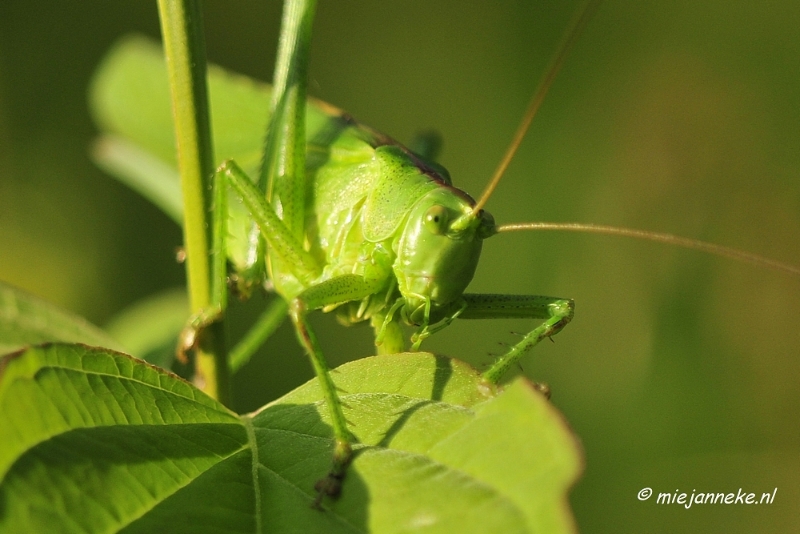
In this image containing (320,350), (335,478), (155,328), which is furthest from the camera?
(155,328)

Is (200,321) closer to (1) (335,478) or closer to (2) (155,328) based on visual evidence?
(1) (335,478)

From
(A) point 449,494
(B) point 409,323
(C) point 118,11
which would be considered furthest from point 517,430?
(C) point 118,11

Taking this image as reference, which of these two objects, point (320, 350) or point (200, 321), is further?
point (320, 350)

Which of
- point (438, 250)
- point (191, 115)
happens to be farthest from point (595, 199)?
point (191, 115)

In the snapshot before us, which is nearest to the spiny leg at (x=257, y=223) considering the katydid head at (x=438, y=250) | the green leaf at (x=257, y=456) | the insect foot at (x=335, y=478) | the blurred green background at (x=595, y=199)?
the katydid head at (x=438, y=250)

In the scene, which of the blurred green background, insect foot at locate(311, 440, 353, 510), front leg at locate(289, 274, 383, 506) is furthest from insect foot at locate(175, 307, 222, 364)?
the blurred green background
